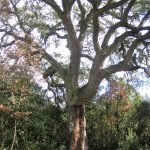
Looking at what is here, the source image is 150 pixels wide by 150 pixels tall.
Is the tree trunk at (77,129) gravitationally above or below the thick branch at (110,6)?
below

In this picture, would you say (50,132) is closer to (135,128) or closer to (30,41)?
(135,128)

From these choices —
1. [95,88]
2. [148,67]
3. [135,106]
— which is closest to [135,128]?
[135,106]

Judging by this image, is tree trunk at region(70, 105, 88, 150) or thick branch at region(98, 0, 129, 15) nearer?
thick branch at region(98, 0, 129, 15)

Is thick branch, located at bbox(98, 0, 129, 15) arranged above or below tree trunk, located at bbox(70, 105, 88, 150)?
above

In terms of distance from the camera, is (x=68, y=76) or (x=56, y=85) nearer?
(x=68, y=76)

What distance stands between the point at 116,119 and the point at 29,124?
4.03 meters

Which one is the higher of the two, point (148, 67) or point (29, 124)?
point (148, 67)

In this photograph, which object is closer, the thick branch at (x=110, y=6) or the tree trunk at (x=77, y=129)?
the thick branch at (x=110, y=6)

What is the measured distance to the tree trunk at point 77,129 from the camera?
1748cm

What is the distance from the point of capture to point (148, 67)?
62.7 ft

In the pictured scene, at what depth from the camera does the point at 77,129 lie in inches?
695

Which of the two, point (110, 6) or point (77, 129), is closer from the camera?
point (110, 6)

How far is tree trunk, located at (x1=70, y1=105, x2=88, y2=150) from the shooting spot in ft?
57.4

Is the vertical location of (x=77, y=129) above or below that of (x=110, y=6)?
below
